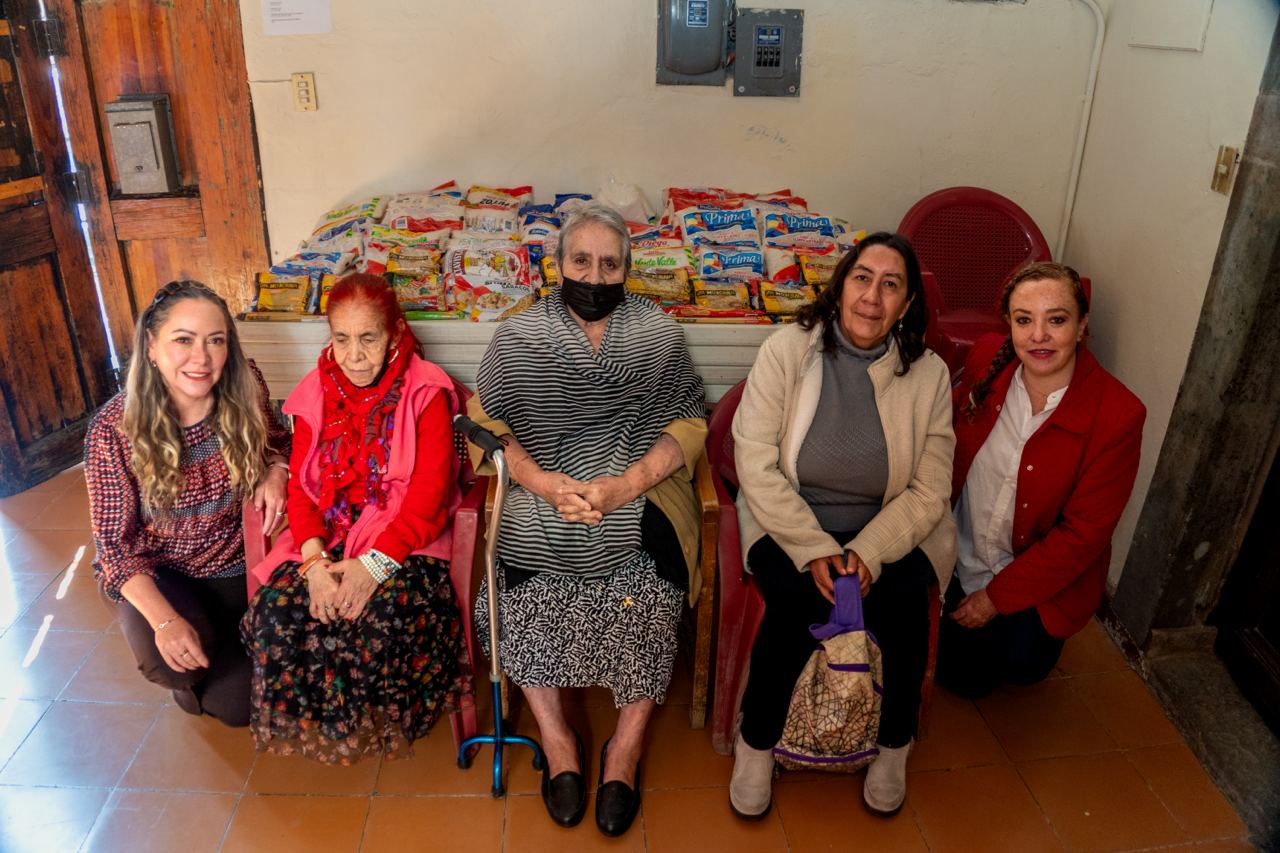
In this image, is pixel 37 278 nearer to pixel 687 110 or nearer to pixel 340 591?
pixel 340 591

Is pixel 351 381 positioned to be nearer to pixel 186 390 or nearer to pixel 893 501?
pixel 186 390

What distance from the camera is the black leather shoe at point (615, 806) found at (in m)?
2.23

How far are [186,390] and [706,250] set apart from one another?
1653 millimetres

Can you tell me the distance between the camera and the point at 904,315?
7.82ft

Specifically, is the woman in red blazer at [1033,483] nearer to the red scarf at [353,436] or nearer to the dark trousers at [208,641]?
the red scarf at [353,436]

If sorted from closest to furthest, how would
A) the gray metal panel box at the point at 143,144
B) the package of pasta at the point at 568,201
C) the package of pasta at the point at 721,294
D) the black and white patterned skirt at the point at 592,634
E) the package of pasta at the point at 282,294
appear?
the black and white patterned skirt at the point at 592,634 → the package of pasta at the point at 282,294 → the package of pasta at the point at 721,294 → the package of pasta at the point at 568,201 → the gray metal panel box at the point at 143,144

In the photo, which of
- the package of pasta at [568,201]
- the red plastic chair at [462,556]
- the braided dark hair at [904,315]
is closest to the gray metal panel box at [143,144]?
the package of pasta at [568,201]

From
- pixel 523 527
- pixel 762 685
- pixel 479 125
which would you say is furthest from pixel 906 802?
pixel 479 125

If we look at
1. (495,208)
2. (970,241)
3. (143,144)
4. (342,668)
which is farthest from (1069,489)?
(143,144)

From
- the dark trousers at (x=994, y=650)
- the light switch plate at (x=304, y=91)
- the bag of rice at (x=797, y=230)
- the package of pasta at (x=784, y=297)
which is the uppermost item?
the light switch plate at (x=304, y=91)

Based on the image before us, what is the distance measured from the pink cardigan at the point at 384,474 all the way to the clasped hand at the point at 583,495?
293mm

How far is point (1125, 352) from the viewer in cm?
303

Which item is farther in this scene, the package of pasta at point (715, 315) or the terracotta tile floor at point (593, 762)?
the package of pasta at point (715, 315)

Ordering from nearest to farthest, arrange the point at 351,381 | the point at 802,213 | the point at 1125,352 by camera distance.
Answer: the point at 351,381 → the point at 1125,352 → the point at 802,213
